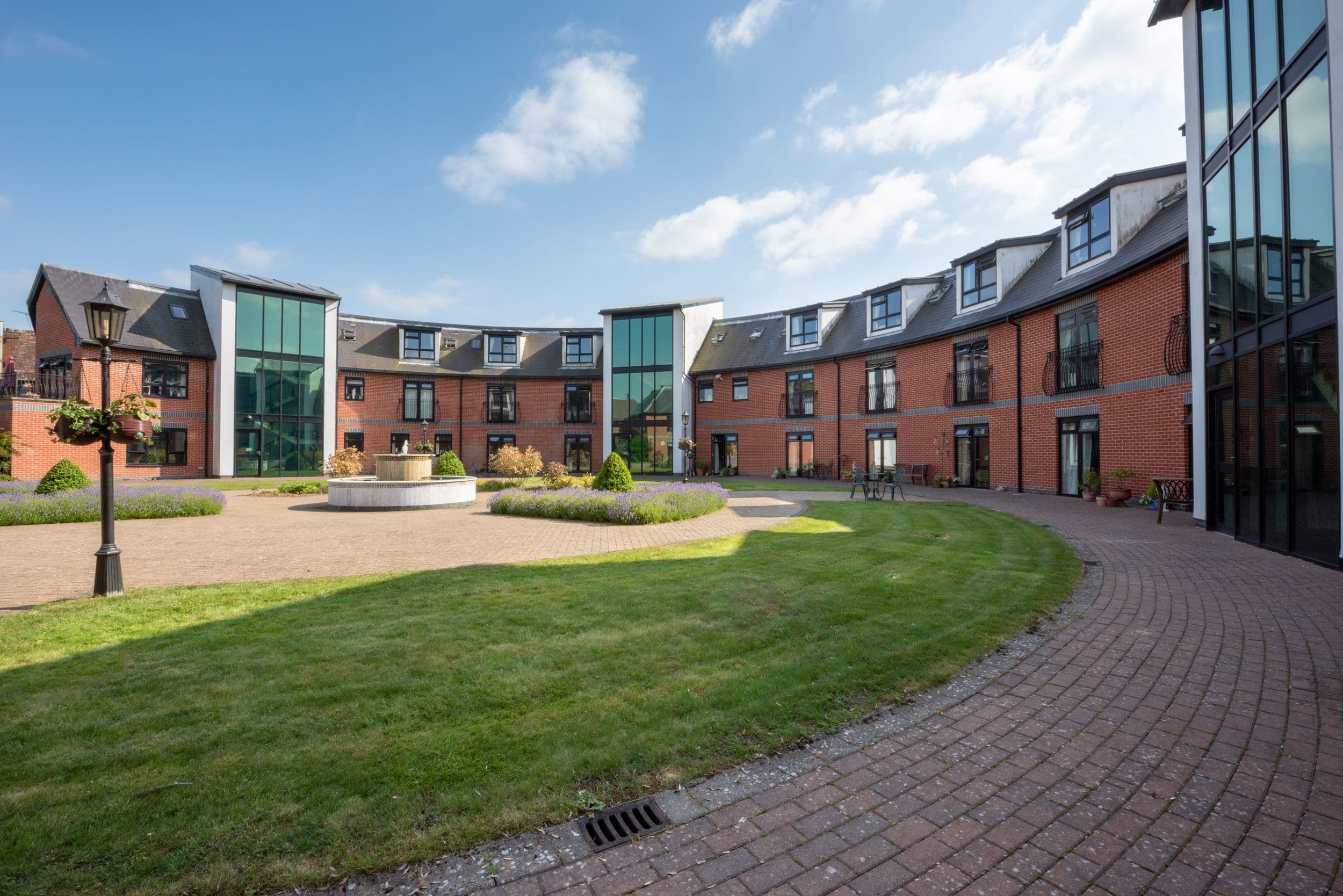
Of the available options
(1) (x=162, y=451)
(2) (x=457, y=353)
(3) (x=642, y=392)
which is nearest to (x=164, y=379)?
(1) (x=162, y=451)

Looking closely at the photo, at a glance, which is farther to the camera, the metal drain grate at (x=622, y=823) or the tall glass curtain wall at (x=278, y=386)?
the tall glass curtain wall at (x=278, y=386)

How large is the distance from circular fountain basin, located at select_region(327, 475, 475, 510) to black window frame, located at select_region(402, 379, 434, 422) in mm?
17882

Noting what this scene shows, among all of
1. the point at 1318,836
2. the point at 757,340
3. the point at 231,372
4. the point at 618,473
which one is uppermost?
the point at 757,340

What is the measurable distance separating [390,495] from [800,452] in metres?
19.4

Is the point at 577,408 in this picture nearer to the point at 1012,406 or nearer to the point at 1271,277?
the point at 1012,406

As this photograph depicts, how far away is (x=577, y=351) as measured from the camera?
114 feet

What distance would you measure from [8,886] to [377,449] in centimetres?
3290

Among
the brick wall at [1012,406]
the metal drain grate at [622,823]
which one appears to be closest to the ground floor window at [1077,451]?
the brick wall at [1012,406]

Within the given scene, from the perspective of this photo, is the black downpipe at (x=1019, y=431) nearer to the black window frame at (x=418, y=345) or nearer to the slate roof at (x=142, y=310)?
the black window frame at (x=418, y=345)

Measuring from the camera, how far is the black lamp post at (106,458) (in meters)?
6.13

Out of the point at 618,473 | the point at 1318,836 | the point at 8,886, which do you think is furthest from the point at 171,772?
the point at 618,473

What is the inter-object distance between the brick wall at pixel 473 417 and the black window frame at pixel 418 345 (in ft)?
5.05

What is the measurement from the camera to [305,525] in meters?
11.8

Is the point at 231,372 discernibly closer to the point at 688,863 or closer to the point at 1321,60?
the point at 688,863
